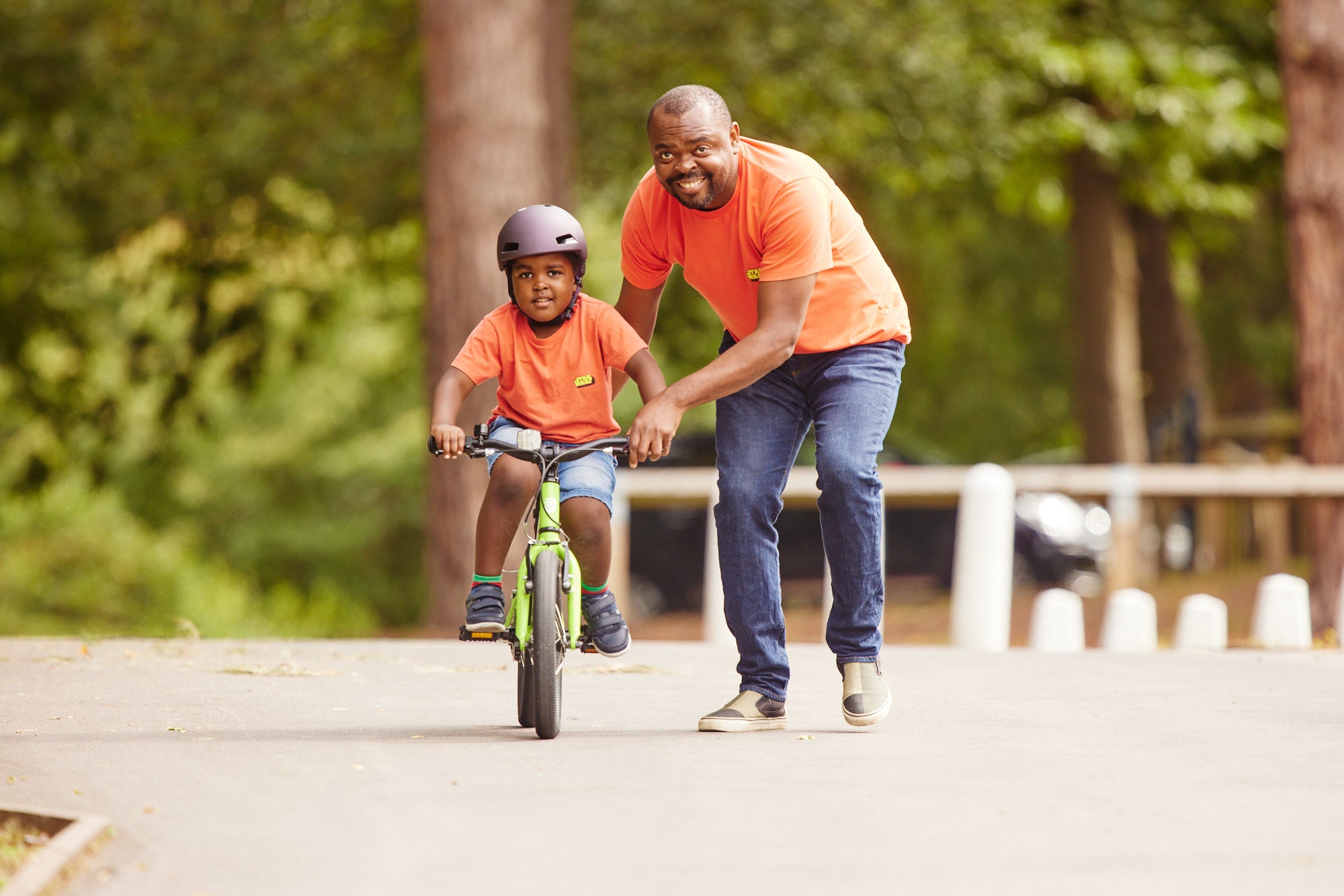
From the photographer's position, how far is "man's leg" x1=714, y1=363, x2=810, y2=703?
555 centimetres

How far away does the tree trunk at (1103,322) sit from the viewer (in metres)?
17.6

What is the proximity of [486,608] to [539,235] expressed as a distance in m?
1.09

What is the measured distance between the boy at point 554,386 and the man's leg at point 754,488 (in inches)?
12.5

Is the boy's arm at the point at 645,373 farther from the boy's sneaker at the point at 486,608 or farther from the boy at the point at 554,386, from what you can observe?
the boy's sneaker at the point at 486,608

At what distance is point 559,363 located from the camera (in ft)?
17.7

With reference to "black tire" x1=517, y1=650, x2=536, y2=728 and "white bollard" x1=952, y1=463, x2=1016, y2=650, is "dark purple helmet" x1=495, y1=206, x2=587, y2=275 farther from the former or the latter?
"white bollard" x1=952, y1=463, x2=1016, y2=650

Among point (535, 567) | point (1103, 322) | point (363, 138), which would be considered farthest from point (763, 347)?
point (1103, 322)

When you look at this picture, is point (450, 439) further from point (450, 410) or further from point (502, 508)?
point (502, 508)

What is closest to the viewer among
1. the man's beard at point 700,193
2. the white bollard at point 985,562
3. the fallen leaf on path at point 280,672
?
the man's beard at point 700,193

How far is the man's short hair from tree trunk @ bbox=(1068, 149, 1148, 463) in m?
13.0

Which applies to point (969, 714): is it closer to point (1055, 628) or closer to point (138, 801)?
point (138, 801)

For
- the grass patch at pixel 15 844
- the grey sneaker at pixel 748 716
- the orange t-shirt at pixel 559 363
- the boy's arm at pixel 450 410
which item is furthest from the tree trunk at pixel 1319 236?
the grass patch at pixel 15 844

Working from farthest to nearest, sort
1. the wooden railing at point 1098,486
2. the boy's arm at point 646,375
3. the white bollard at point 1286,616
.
→ 1. the wooden railing at point 1098,486
2. the white bollard at point 1286,616
3. the boy's arm at point 646,375

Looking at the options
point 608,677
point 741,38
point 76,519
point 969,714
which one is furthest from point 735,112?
point 76,519
